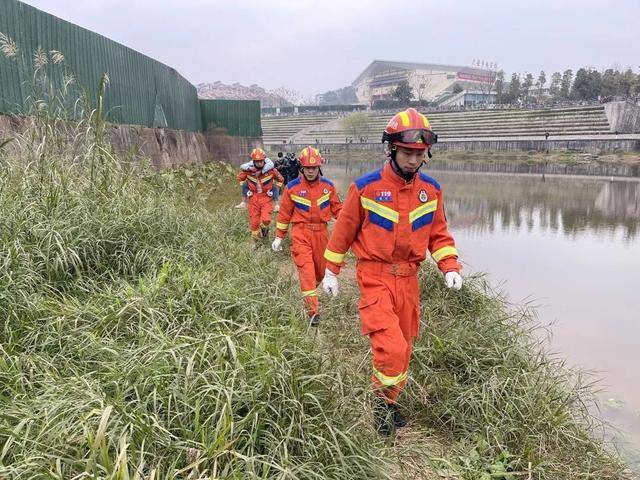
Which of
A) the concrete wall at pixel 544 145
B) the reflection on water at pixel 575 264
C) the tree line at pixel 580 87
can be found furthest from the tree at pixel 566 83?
the reflection on water at pixel 575 264

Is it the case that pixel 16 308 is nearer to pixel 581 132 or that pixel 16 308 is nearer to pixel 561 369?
pixel 561 369

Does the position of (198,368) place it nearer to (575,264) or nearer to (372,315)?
(372,315)

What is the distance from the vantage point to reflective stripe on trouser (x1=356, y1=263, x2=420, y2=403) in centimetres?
267

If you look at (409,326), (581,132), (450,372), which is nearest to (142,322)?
(409,326)

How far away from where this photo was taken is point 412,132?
2.73 metres

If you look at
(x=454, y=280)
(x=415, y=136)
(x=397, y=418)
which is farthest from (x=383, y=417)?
(x=415, y=136)

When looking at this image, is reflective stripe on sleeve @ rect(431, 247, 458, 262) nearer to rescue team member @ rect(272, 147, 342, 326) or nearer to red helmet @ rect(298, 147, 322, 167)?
rescue team member @ rect(272, 147, 342, 326)

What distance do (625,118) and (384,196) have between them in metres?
52.6

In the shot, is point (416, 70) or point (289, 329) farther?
point (416, 70)

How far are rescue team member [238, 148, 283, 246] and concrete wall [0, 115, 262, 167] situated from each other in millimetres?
1694

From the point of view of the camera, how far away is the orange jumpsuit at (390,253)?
2715 millimetres

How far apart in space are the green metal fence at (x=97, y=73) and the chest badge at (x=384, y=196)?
11.5 ft

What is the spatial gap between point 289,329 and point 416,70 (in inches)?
5894

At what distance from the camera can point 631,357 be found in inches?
185
